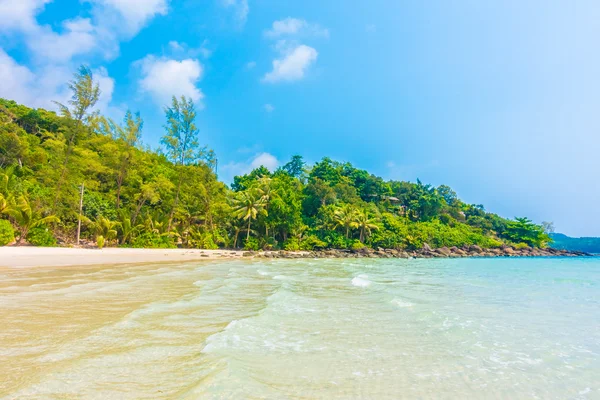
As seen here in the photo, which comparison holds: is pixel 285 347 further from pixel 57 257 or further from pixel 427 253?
pixel 427 253

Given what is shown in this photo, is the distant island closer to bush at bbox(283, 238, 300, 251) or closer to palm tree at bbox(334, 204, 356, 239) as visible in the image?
palm tree at bbox(334, 204, 356, 239)

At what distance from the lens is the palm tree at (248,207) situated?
36.9 meters

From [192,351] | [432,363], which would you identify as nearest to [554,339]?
[432,363]

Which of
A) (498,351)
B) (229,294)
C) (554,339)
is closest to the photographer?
(498,351)

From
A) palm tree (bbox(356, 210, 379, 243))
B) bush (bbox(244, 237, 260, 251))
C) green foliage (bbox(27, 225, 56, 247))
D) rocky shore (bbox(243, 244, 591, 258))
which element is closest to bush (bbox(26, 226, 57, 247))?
green foliage (bbox(27, 225, 56, 247))

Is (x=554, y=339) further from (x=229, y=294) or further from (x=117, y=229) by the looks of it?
(x=117, y=229)

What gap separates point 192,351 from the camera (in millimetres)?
4641

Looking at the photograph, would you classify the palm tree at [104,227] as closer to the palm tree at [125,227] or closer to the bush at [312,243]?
the palm tree at [125,227]

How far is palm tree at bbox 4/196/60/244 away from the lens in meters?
21.8

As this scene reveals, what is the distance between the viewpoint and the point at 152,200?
3341 centimetres

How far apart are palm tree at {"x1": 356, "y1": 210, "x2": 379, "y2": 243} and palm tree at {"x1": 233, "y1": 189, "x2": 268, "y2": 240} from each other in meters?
14.0

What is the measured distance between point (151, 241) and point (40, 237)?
368 inches

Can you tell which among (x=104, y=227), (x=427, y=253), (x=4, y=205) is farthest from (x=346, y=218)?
(x=4, y=205)

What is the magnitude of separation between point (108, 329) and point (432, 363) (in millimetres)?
5265
